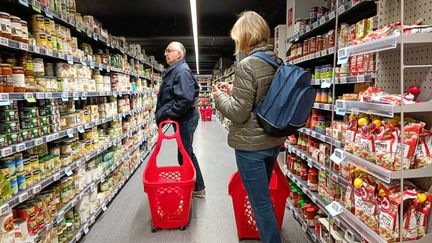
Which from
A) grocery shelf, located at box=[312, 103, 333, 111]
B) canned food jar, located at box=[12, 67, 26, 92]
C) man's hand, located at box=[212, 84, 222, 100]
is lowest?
grocery shelf, located at box=[312, 103, 333, 111]

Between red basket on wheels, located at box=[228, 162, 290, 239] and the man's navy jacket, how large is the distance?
1.07 m

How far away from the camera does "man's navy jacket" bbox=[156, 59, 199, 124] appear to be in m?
3.31

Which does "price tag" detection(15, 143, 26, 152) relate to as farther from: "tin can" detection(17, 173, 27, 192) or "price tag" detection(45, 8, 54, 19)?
"price tag" detection(45, 8, 54, 19)

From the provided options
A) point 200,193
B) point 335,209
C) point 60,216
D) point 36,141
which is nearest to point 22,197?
point 36,141

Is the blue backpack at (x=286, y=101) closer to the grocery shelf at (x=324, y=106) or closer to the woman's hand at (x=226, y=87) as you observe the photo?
the woman's hand at (x=226, y=87)

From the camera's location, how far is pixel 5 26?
185 cm

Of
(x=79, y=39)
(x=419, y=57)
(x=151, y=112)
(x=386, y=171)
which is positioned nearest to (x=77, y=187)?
(x=79, y=39)

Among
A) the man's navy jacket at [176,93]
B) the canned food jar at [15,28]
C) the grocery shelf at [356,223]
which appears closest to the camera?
the grocery shelf at [356,223]

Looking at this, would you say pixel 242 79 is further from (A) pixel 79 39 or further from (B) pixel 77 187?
(A) pixel 79 39

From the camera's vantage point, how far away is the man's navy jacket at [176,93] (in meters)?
3.31

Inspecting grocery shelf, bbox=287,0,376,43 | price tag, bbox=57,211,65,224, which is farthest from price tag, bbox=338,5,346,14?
price tag, bbox=57,211,65,224

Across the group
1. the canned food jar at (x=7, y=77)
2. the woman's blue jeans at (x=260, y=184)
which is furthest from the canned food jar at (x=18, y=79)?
the woman's blue jeans at (x=260, y=184)

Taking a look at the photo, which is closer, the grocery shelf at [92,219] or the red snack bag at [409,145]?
the red snack bag at [409,145]

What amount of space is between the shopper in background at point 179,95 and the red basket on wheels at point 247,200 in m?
1.08
